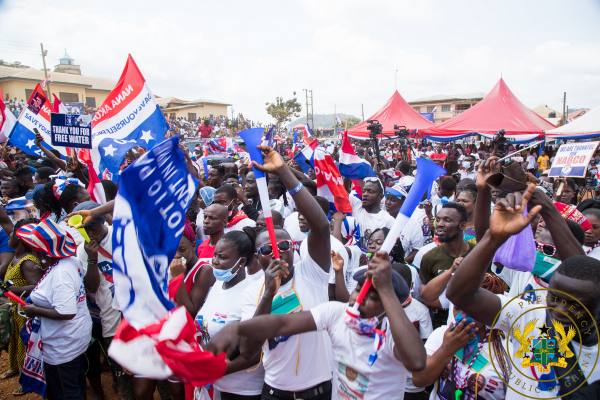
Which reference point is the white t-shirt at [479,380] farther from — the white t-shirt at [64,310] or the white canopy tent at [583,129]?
the white canopy tent at [583,129]

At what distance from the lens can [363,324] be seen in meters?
1.95

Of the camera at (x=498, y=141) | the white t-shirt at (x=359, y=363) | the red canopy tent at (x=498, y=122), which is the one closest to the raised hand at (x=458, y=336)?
the white t-shirt at (x=359, y=363)

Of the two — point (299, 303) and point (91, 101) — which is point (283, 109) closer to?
point (91, 101)

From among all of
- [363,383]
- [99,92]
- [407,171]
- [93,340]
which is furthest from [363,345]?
[99,92]

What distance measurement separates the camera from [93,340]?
378 cm

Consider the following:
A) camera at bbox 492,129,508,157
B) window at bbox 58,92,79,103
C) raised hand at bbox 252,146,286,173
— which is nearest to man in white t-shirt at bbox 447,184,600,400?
raised hand at bbox 252,146,286,173

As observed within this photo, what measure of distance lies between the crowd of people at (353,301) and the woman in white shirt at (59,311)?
11 millimetres

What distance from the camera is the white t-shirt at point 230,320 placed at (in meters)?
2.57

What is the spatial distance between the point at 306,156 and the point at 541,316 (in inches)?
177

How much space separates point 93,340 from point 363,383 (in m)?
2.92

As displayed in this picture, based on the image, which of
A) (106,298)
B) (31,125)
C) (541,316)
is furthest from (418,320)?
(31,125)

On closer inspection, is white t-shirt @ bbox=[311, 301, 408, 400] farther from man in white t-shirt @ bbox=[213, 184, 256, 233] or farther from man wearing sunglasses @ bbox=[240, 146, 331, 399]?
man in white t-shirt @ bbox=[213, 184, 256, 233]

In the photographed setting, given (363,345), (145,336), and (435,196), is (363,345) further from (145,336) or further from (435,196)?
(435,196)

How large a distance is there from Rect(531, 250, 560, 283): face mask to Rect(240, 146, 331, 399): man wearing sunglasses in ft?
4.14
